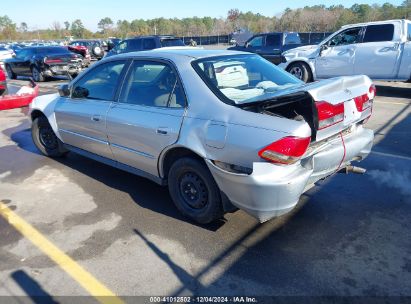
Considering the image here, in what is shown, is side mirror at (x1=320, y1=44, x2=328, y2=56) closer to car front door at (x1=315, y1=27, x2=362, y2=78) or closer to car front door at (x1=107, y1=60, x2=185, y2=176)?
car front door at (x1=315, y1=27, x2=362, y2=78)

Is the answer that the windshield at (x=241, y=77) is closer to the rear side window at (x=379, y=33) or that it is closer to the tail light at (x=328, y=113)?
the tail light at (x=328, y=113)

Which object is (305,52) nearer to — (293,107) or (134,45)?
(134,45)

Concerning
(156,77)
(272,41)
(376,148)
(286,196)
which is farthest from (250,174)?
(272,41)

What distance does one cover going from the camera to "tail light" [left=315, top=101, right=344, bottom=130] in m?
2.98

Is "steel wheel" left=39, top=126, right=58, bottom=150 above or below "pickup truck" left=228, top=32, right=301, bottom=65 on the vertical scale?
below

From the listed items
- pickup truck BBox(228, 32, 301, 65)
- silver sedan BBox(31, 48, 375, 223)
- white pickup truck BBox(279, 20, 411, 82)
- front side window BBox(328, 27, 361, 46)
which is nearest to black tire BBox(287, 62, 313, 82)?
white pickup truck BBox(279, 20, 411, 82)

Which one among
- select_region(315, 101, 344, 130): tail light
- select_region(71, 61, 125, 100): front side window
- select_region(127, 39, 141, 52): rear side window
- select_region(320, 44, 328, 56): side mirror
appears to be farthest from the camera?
select_region(127, 39, 141, 52): rear side window

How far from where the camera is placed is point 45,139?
5.73 metres

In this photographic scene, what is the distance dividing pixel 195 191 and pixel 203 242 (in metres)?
0.50

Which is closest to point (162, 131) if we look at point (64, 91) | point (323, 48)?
point (64, 91)

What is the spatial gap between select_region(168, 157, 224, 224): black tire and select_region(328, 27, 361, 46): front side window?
8.85 metres

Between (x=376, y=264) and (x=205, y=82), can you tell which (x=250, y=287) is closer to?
(x=376, y=264)

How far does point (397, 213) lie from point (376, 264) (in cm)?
102

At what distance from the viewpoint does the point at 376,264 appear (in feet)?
9.48
